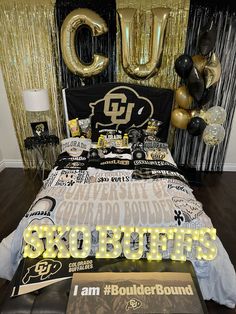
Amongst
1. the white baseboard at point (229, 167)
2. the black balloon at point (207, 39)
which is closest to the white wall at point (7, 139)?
the black balloon at point (207, 39)

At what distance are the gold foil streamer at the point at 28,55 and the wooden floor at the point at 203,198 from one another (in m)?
0.78

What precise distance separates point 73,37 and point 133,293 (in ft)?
8.93

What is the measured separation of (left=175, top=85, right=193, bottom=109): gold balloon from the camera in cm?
277

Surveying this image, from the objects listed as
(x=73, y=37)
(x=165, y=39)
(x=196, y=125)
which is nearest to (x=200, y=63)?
(x=165, y=39)

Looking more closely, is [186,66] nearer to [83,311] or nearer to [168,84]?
[168,84]

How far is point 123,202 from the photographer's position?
166 cm

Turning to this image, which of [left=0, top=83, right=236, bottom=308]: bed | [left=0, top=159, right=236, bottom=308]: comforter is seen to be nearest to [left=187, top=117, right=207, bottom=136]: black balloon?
[left=0, top=83, right=236, bottom=308]: bed

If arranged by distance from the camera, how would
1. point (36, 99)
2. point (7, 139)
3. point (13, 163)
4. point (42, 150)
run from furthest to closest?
point (13, 163)
point (7, 139)
point (42, 150)
point (36, 99)

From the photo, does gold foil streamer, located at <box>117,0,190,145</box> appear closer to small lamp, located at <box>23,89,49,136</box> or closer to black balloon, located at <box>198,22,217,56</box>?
black balloon, located at <box>198,22,217,56</box>

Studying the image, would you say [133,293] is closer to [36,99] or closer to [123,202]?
[123,202]

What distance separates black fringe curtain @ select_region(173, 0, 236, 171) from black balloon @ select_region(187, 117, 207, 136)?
549 mm

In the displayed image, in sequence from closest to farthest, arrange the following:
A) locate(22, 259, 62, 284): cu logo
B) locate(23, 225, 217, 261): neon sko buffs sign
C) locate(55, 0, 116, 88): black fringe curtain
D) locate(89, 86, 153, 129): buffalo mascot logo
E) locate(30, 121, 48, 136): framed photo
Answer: locate(22, 259, 62, 284): cu logo, locate(23, 225, 217, 261): neon sko buffs sign, locate(55, 0, 116, 88): black fringe curtain, locate(89, 86, 153, 129): buffalo mascot logo, locate(30, 121, 48, 136): framed photo

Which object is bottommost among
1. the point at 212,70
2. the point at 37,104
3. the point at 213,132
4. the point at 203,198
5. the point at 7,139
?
the point at 203,198

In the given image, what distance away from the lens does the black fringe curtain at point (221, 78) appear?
2744 millimetres
